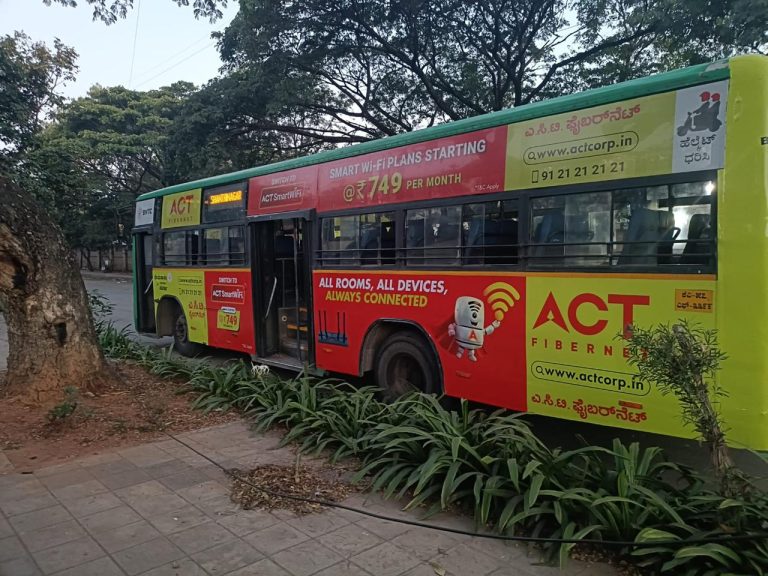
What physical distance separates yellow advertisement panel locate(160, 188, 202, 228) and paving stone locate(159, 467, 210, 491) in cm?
543

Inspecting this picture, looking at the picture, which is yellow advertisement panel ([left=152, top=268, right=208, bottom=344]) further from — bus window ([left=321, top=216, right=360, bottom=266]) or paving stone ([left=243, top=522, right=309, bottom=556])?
paving stone ([left=243, top=522, right=309, bottom=556])

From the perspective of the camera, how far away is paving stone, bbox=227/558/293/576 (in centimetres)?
297

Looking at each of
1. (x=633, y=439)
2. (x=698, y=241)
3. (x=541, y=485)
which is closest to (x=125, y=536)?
(x=541, y=485)

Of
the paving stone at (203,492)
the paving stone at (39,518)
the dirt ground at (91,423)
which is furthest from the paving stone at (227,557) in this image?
the dirt ground at (91,423)

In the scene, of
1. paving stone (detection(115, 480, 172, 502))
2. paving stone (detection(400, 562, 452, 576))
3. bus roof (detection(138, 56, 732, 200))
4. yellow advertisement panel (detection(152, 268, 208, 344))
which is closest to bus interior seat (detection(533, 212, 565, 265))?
bus roof (detection(138, 56, 732, 200))

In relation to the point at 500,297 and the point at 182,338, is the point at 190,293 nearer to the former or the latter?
the point at 182,338

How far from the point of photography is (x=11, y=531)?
3.44 m

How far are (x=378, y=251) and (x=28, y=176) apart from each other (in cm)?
979

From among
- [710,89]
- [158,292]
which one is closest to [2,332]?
[158,292]

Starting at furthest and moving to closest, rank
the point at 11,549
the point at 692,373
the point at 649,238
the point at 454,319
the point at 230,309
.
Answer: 1. the point at 230,309
2. the point at 454,319
3. the point at 649,238
4. the point at 11,549
5. the point at 692,373

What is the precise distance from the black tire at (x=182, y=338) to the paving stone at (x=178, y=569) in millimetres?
7041

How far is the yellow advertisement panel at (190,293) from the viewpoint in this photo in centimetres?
912

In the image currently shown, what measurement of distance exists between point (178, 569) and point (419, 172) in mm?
3972

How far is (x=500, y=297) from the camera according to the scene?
4848 mm
